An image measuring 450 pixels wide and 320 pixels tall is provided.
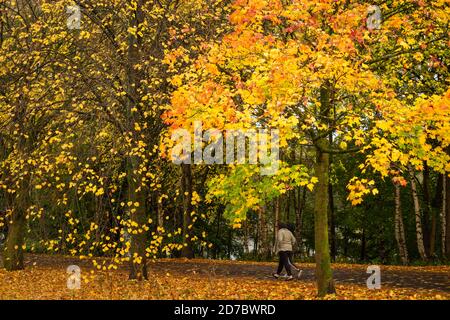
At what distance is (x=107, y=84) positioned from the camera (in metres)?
15.6

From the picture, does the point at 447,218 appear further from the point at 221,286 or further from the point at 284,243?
the point at 221,286

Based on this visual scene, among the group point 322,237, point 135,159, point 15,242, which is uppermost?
point 135,159

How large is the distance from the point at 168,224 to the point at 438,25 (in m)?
26.5

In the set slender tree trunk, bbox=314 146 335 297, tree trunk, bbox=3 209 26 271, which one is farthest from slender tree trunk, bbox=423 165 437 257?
tree trunk, bbox=3 209 26 271

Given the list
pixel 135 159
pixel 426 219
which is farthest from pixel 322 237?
pixel 426 219

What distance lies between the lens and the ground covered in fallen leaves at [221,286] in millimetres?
13797

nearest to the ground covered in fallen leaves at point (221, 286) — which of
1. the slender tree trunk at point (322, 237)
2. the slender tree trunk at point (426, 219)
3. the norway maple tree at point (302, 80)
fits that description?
the slender tree trunk at point (322, 237)

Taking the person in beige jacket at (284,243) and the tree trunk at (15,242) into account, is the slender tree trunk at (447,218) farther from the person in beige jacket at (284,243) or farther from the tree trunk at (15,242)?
the tree trunk at (15,242)

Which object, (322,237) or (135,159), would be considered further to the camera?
(135,159)

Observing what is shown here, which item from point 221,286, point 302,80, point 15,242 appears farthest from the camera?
point 15,242

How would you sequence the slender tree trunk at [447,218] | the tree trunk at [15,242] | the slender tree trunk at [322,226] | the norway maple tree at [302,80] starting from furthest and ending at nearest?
the slender tree trunk at [447,218] < the tree trunk at [15,242] < the slender tree trunk at [322,226] < the norway maple tree at [302,80]

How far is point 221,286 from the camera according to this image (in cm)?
1633

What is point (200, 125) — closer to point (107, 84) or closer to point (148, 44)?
point (107, 84)

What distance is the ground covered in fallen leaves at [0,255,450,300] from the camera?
13.8m
